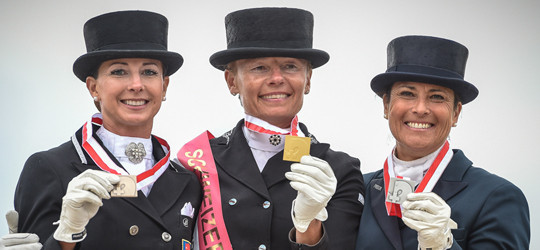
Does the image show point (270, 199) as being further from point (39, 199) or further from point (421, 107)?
point (39, 199)

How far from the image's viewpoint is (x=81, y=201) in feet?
10.2

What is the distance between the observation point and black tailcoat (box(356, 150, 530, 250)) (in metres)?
3.44

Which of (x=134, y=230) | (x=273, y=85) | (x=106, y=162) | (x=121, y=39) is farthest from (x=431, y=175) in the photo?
Answer: (x=121, y=39)

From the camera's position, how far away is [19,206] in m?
3.35

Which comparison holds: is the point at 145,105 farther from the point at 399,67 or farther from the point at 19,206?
the point at 399,67

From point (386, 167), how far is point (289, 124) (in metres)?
0.65

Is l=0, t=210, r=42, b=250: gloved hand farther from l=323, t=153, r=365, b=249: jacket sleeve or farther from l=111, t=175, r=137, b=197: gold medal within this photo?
l=323, t=153, r=365, b=249: jacket sleeve

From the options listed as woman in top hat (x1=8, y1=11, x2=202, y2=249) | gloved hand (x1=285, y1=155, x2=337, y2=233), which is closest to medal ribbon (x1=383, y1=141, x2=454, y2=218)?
gloved hand (x1=285, y1=155, x2=337, y2=233)

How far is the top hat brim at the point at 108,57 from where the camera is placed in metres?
3.64

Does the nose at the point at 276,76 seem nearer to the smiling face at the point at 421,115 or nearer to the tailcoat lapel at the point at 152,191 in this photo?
the smiling face at the point at 421,115

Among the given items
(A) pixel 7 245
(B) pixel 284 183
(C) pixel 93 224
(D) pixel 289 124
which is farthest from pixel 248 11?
(A) pixel 7 245

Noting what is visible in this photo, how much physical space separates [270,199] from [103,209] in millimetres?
924

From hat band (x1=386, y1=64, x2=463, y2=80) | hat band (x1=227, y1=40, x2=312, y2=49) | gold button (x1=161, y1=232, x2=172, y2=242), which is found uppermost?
hat band (x1=227, y1=40, x2=312, y2=49)

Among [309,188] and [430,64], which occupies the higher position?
[430,64]
